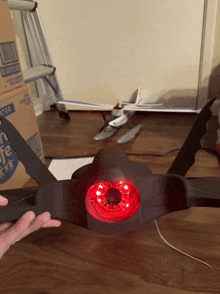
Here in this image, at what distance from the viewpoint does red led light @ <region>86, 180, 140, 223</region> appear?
48 centimetres

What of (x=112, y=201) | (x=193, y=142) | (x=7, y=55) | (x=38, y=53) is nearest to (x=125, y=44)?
(x=38, y=53)

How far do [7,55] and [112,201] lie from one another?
2.32 ft

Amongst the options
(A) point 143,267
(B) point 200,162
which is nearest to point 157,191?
(A) point 143,267

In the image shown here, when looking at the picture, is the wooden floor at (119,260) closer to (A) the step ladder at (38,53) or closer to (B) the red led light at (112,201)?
(B) the red led light at (112,201)

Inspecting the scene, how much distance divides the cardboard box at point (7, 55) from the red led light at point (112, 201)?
60 cm

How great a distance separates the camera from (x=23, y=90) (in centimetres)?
95

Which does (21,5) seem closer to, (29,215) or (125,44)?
(125,44)

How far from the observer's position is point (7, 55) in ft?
2.80

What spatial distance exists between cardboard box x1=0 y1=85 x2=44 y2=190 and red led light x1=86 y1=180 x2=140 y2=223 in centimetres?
53

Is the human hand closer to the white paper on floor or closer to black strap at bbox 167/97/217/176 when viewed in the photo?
black strap at bbox 167/97/217/176

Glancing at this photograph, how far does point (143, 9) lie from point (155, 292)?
180 cm

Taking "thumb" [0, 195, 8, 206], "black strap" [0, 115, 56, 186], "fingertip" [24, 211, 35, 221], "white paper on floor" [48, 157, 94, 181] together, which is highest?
"black strap" [0, 115, 56, 186]

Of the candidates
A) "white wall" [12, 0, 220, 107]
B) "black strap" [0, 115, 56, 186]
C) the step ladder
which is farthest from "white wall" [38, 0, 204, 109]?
"black strap" [0, 115, 56, 186]

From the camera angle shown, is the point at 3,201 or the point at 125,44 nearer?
the point at 3,201
